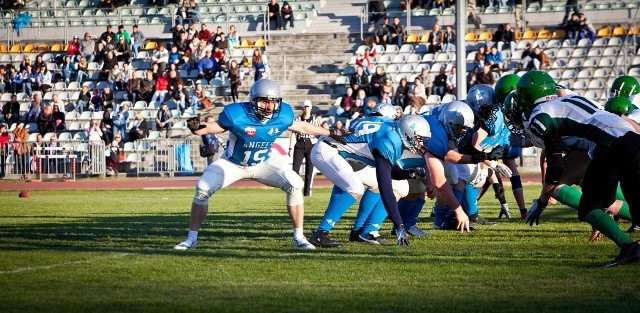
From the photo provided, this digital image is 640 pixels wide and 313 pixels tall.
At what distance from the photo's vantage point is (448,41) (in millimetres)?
33406

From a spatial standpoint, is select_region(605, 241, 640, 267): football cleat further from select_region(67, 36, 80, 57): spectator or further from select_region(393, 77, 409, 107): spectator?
select_region(67, 36, 80, 57): spectator

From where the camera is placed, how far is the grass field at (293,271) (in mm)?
7508

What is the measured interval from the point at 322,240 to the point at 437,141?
190 centimetres

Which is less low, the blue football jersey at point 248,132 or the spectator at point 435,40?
the spectator at point 435,40

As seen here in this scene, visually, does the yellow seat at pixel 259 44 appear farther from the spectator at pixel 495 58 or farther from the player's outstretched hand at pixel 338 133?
the player's outstretched hand at pixel 338 133

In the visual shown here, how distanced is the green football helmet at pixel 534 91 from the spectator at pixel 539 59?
70.3 feet

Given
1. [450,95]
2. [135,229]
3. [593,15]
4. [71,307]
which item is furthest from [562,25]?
[71,307]

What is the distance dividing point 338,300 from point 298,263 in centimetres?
217

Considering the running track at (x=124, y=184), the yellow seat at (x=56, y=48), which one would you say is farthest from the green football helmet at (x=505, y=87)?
the yellow seat at (x=56, y=48)

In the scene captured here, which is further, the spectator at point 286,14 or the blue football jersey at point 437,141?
the spectator at point 286,14

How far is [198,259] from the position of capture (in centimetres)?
1005

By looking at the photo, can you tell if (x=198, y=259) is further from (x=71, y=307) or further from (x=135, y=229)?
(x=135, y=229)

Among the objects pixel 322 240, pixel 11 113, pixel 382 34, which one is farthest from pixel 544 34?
pixel 322 240

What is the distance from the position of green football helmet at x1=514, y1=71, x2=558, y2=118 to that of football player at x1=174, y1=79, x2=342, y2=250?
227 cm
